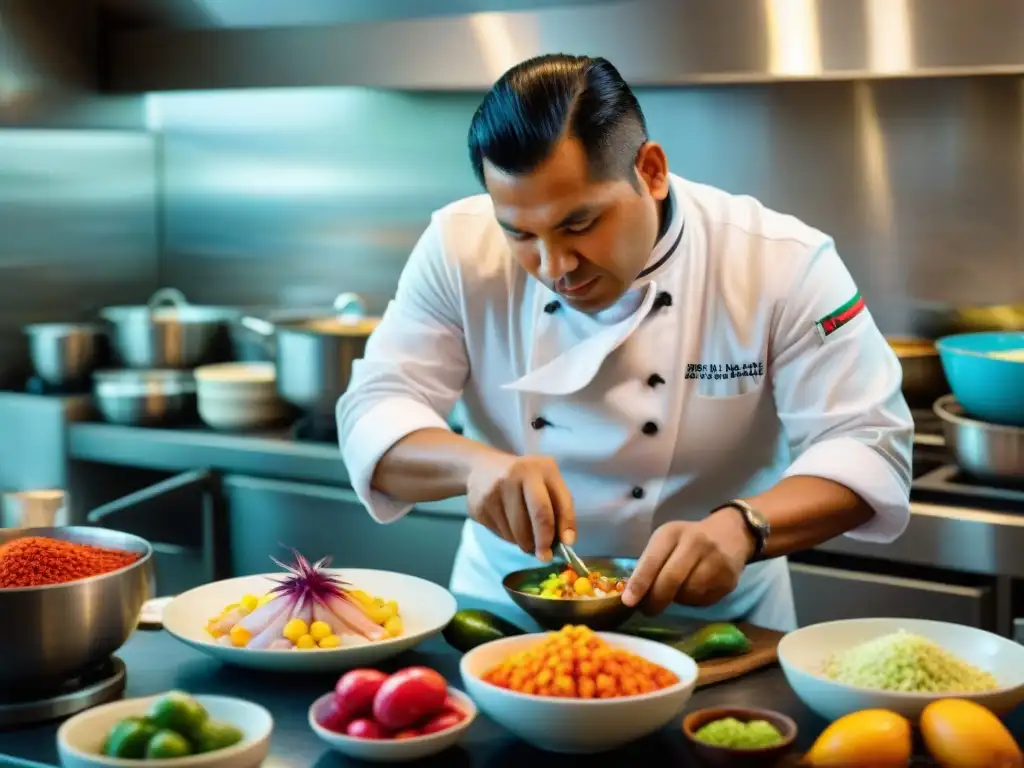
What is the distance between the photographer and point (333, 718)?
1.52 meters

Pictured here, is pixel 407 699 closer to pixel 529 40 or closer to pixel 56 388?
pixel 529 40

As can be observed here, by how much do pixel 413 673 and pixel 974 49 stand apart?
218 cm

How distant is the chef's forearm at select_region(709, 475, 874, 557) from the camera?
1995 mm

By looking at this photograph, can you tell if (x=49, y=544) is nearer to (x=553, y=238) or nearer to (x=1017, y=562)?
(x=553, y=238)

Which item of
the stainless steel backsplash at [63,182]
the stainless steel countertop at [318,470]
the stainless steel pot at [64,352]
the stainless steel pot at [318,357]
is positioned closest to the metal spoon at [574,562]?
the stainless steel countertop at [318,470]

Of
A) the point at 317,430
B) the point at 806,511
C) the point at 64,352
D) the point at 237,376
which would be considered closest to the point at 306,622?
the point at 806,511

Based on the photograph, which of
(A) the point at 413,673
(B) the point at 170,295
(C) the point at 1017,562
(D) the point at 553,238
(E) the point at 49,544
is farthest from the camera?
(B) the point at 170,295

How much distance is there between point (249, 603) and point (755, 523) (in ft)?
2.32

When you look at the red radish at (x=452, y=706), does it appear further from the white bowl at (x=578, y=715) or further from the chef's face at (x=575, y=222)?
the chef's face at (x=575, y=222)

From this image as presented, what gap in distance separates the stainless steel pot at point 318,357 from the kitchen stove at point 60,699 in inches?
68.3

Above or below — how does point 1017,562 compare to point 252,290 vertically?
below

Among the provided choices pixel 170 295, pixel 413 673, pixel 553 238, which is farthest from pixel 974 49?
pixel 170 295

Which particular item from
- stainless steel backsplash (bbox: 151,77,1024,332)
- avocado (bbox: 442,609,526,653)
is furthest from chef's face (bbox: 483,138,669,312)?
stainless steel backsplash (bbox: 151,77,1024,332)

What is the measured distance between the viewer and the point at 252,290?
4.39 meters
